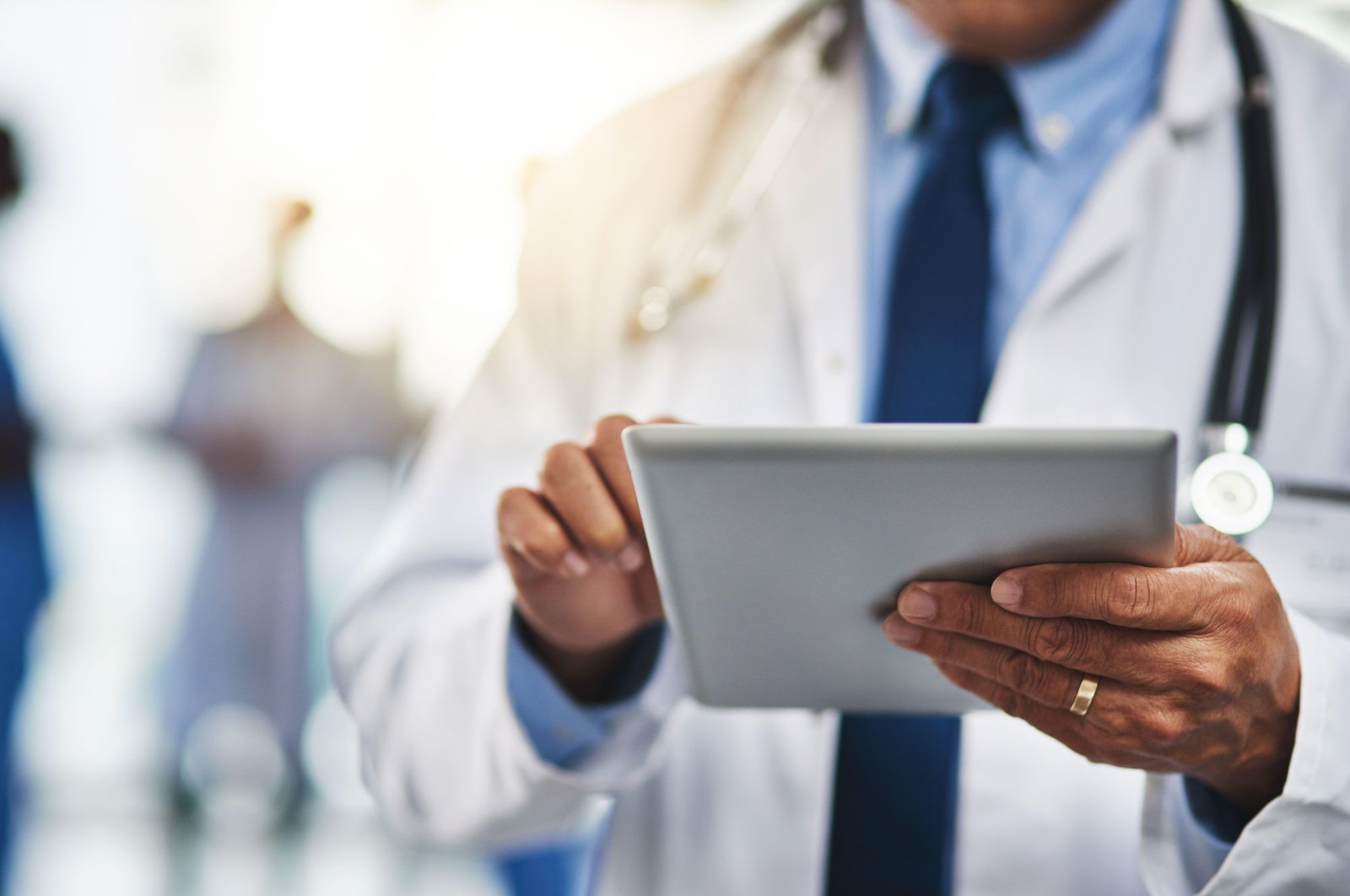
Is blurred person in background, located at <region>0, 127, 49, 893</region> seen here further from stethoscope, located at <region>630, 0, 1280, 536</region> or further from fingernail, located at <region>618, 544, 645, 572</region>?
fingernail, located at <region>618, 544, 645, 572</region>

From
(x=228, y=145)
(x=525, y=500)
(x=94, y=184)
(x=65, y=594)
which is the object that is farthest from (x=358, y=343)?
(x=525, y=500)

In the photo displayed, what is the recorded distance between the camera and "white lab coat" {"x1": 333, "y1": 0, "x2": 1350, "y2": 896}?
2.56 feet

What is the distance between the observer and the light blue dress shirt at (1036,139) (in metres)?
0.89

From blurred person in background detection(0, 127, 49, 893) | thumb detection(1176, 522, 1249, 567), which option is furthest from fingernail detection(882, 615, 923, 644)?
blurred person in background detection(0, 127, 49, 893)

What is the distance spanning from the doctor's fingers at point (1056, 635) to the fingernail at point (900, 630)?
2 cm

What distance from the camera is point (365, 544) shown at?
2.89m

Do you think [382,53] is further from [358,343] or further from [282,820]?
[282,820]

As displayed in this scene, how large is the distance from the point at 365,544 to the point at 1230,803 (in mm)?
2510

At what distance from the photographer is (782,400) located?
889mm

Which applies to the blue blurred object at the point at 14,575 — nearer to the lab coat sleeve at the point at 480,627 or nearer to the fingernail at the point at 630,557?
the lab coat sleeve at the point at 480,627

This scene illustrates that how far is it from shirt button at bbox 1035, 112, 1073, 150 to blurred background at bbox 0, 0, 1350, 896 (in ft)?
6.33

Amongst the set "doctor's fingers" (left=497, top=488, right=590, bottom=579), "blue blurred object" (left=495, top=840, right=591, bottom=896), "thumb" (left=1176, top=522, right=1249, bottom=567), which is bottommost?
"blue blurred object" (left=495, top=840, right=591, bottom=896)

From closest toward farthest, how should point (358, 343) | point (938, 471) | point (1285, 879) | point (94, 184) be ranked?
1. point (938, 471)
2. point (1285, 879)
3. point (358, 343)
4. point (94, 184)

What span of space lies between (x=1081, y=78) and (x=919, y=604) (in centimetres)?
57
